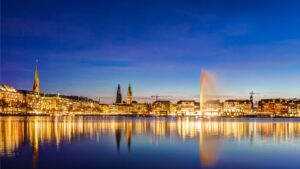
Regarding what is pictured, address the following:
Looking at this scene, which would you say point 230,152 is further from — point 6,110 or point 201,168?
point 6,110

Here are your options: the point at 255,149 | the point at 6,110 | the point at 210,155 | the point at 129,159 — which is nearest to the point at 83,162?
the point at 129,159

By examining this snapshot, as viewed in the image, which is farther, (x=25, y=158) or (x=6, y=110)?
(x=6, y=110)

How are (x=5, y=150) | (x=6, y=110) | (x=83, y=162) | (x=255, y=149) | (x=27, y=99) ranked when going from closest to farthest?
(x=83, y=162), (x=5, y=150), (x=255, y=149), (x=6, y=110), (x=27, y=99)

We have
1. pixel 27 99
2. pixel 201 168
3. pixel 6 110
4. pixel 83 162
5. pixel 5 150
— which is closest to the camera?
pixel 201 168

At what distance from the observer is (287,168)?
21766 millimetres

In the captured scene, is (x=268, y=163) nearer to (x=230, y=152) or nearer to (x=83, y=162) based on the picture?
(x=230, y=152)

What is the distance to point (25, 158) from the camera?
23.0 meters

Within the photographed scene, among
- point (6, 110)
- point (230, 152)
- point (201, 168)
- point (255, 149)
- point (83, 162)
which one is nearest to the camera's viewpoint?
point (201, 168)

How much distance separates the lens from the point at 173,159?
79.8ft

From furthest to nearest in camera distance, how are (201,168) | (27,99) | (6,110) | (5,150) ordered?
(27,99), (6,110), (5,150), (201,168)

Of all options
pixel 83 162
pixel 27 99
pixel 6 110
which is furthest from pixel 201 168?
pixel 27 99

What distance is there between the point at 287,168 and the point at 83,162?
10997 mm

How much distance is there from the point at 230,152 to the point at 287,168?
6706mm

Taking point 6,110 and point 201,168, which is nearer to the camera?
point 201,168
